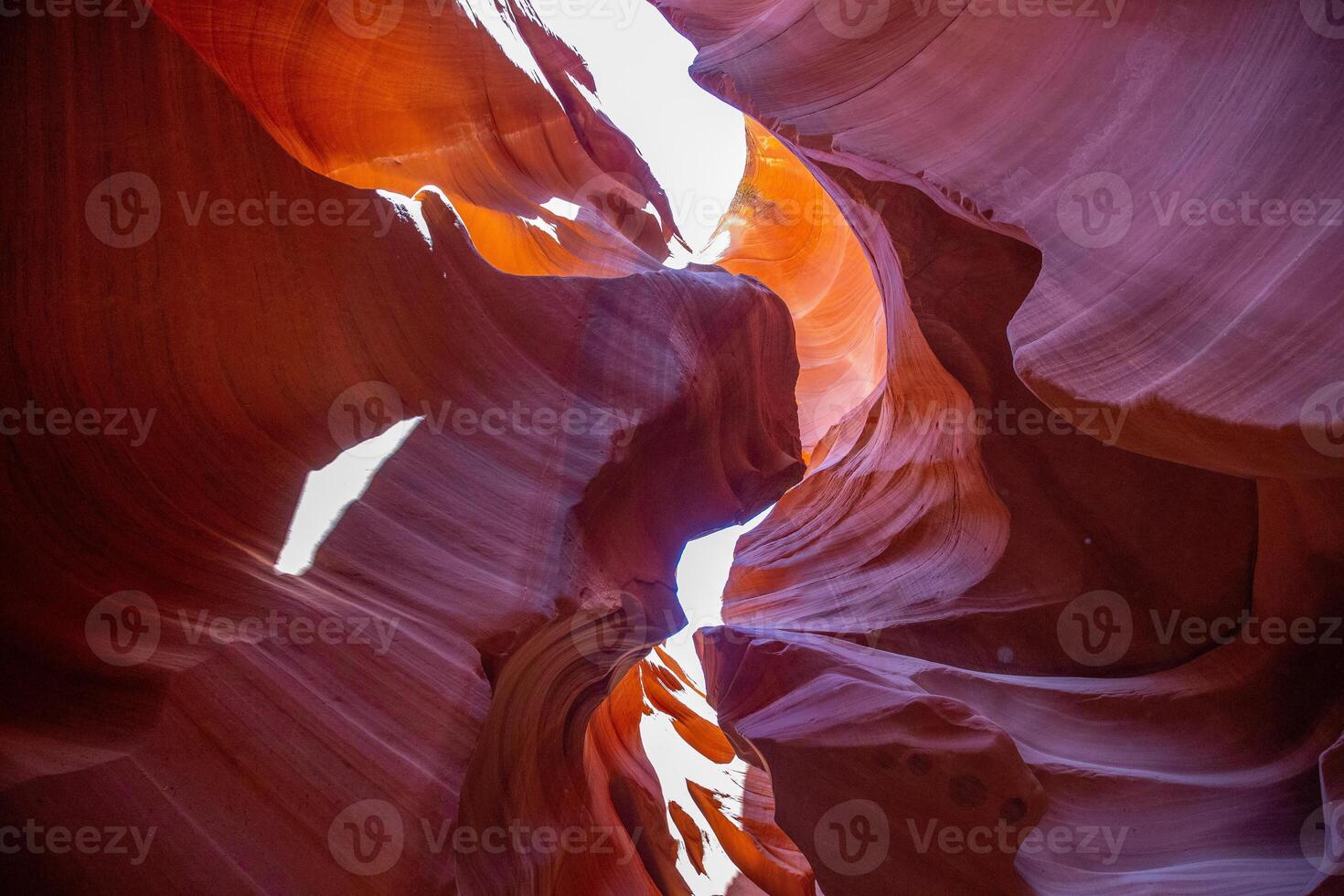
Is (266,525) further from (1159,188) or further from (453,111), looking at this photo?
(453,111)

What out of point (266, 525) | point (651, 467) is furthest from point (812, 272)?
point (266, 525)

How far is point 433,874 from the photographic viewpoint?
11.0 feet

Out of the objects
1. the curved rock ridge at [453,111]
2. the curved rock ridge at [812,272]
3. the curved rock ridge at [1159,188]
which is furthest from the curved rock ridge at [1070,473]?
the curved rock ridge at [812,272]

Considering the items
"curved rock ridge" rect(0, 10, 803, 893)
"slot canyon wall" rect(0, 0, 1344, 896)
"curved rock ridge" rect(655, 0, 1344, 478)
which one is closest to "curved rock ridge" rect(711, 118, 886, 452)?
"slot canyon wall" rect(0, 0, 1344, 896)

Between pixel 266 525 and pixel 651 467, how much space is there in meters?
3.44

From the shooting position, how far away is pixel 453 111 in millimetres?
8727

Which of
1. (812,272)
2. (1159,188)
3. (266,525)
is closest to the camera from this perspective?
(266,525)

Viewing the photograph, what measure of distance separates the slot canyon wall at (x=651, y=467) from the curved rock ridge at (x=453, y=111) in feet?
0.18

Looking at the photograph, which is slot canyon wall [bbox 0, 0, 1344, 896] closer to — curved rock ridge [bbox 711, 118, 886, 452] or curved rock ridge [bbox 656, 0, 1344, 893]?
curved rock ridge [bbox 656, 0, 1344, 893]

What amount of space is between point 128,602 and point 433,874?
5.57 ft

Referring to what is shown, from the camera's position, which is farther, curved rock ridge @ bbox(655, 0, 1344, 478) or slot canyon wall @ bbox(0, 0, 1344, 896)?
curved rock ridge @ bbox(655, 0, 1344, 478)

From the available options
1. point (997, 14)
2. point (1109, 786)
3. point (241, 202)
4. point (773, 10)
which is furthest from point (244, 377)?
point (773, 10)

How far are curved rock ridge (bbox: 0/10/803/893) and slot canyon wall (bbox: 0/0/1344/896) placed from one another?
0.02 metres

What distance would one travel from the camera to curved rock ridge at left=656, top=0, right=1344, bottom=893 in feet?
12.7
